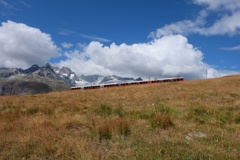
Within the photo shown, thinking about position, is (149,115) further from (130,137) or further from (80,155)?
(80,155)

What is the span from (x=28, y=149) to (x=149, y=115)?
20.9 feet

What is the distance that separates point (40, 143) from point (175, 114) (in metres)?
7.07

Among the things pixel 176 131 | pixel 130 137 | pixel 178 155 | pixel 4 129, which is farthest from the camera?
pixel 4 129

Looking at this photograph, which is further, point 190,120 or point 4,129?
point 190,120

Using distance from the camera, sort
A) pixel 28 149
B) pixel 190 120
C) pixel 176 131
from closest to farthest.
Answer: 1. pixel 28 149
2. pixel 176 131
3. pixel 190 120

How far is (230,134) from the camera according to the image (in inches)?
319

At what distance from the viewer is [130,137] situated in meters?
7.97

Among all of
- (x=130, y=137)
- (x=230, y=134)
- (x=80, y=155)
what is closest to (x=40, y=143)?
(x=80, y=155)

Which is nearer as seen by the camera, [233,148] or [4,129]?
[233,148]

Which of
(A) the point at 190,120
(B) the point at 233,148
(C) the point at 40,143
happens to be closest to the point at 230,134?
(B) the point at 233,148

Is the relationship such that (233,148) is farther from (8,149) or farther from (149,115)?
(8,149)

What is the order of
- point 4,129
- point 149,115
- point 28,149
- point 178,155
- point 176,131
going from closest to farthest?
1. point 178,155
2. point 28,149
3. point 176,131
4. point 4,129
5. point 149,115

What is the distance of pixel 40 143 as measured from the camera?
7664 mm

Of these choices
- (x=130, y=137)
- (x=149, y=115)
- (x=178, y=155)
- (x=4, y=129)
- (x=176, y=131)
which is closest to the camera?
(x=178, y=155)
